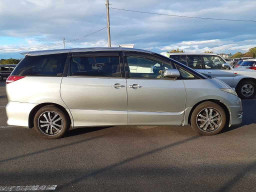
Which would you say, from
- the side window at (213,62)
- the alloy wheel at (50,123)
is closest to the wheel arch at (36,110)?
the alloy wheel at (50,123)

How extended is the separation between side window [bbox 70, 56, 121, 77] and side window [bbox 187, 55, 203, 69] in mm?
4752

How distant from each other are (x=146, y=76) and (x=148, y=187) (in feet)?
7.54

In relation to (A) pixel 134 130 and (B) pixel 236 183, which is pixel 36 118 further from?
(B) pixel 236 183

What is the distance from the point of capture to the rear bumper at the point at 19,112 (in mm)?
4531

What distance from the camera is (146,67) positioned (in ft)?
15.3

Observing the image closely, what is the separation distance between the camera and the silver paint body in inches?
177

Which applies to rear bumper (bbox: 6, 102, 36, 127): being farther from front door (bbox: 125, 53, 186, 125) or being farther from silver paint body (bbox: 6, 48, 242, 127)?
front door (bbox: 125, 53, 186, 125)

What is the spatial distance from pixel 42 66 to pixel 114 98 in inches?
62.2

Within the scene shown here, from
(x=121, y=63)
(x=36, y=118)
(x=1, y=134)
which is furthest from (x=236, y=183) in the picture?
(x=1, y=134)

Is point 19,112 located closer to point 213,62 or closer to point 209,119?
point 209,119

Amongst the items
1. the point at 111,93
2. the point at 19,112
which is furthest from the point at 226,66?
the point at 19,112

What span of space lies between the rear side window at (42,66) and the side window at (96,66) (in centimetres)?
24

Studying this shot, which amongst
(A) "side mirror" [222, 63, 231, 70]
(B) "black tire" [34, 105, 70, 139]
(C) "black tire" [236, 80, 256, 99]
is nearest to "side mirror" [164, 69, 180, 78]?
(B) "black tire" [34, 105, 70, 139]

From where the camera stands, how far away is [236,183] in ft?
9.73
